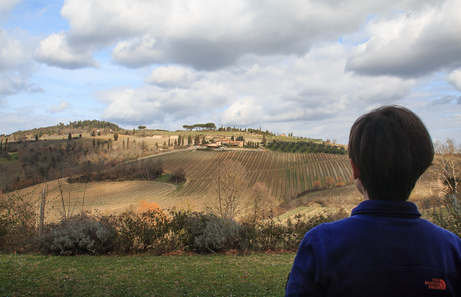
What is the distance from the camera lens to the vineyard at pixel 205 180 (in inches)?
2147

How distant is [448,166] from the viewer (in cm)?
3938

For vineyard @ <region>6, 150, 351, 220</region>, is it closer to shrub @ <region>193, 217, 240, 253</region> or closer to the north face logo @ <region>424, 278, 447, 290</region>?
shrub @ <region>193, 217, 240, 253</region>

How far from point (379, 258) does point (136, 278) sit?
303 inches

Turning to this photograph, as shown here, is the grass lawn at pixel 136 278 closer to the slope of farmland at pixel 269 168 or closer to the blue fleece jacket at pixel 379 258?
the blue fleece jacket at pixel 379 258

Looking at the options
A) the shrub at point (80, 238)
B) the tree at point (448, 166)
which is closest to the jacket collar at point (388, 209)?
the shrub at point (80, 238)

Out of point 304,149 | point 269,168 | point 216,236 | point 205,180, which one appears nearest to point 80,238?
point 216,236

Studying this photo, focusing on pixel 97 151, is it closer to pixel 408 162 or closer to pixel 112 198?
pixel 112 198

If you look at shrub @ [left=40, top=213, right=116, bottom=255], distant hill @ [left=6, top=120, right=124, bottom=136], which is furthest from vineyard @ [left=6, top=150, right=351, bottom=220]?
distant hill @ [left=6, top=120, right=124, bottom=136]

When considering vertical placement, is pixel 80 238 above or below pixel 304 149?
below

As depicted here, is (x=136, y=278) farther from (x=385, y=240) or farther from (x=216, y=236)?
(x=385, y=240)

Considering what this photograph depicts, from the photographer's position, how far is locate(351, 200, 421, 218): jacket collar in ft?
4.39

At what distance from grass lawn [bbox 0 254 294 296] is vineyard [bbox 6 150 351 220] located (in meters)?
40.0

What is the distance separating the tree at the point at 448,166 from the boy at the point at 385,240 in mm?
42828

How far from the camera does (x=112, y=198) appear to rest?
56.2m
